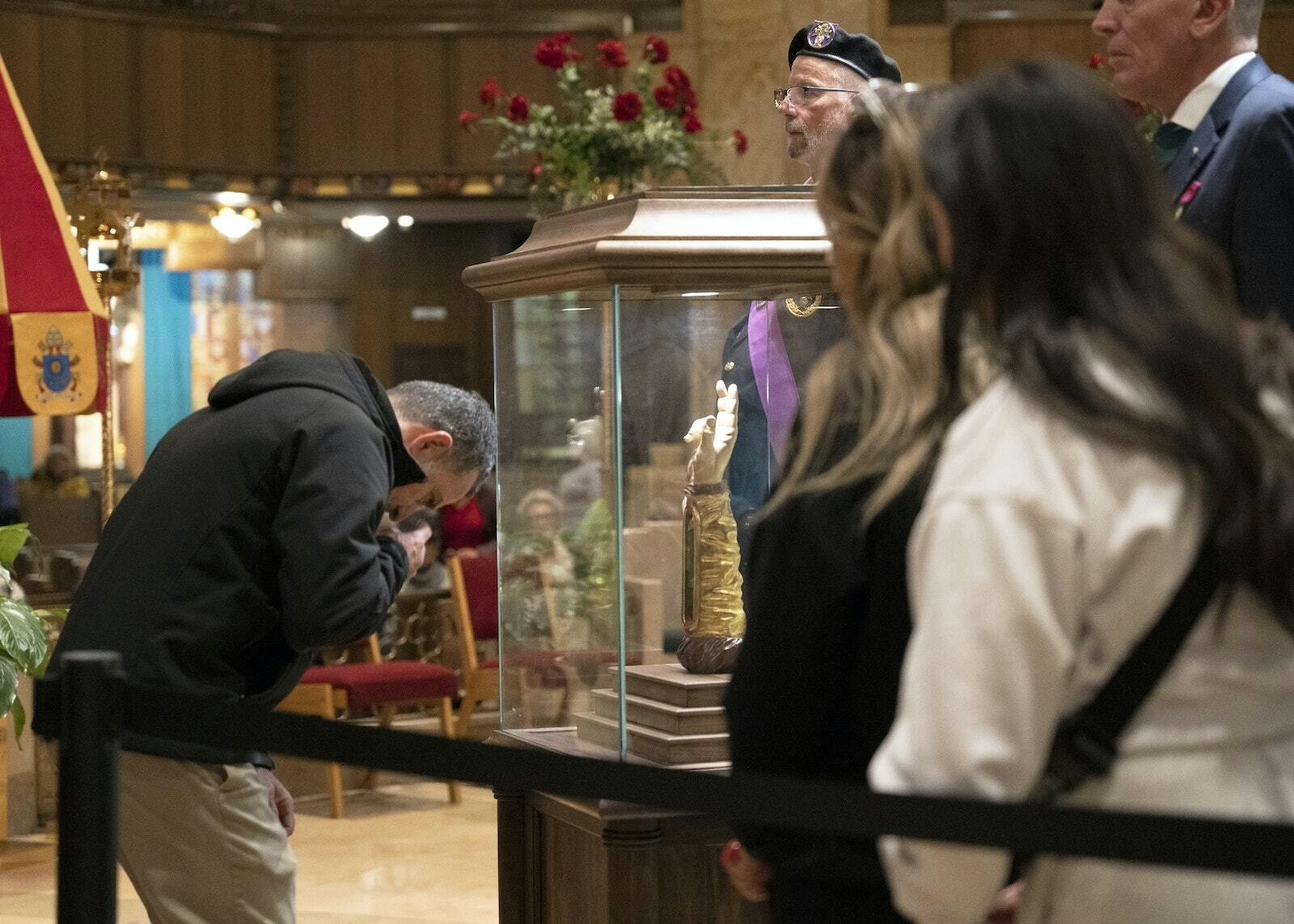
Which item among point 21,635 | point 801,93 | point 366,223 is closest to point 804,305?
point 801,93

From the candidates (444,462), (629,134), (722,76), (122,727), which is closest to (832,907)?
(122,727)

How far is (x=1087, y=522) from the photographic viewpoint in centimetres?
130

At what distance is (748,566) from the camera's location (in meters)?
1.63

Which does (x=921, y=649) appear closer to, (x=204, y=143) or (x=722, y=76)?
(x=722, y=76)

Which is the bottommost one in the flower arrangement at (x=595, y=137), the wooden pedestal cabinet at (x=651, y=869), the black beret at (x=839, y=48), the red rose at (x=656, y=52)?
the wooden pedestal cabinet at (x=651, y=869)

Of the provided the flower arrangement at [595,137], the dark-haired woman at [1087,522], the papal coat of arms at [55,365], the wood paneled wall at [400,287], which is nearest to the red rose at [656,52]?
the flower arrangement at [595,137]

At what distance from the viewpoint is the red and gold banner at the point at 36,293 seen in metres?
5.81

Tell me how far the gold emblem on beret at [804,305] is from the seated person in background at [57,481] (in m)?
10.7

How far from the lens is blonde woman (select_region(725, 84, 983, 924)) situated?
1.53 metres

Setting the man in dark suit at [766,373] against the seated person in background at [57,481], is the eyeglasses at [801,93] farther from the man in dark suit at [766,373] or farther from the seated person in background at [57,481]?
the seated person in background at [57,481]

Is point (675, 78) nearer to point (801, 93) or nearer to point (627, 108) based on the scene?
point (627, 108)

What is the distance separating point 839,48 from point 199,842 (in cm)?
200

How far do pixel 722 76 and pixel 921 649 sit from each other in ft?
33.4

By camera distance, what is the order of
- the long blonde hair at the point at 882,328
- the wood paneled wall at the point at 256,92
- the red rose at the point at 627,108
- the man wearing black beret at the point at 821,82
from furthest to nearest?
the wood paneled wall at the point at 256,92, the red rose at the point at 627,108, the man wearing black beret at the point at 821,82, the long blonde hair at the point at 882,328
